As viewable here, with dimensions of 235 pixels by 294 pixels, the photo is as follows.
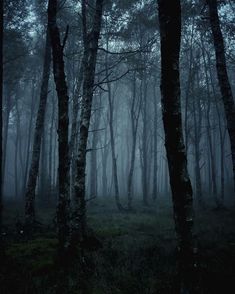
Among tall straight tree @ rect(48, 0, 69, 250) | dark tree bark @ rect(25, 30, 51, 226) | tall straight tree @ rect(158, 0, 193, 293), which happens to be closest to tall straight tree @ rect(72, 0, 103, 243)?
tall straight tree @ rect(48, 0, 69, 250)

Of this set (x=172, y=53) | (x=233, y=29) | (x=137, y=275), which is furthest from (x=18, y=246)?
(x=233, y=29)

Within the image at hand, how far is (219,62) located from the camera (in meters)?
9.56

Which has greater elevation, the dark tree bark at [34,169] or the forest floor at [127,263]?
the dark tree bark at [34,169]

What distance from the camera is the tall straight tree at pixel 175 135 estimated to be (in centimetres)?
317

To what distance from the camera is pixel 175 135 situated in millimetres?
3316

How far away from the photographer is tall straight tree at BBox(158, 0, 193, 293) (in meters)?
3.17

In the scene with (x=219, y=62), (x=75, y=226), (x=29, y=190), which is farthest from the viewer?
(x=29, y=190)

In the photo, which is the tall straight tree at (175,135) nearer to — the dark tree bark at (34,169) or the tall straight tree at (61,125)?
the tall straight tree at (61,125)

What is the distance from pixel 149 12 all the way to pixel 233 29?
6.15m

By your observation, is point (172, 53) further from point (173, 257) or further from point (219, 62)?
point (219, 62)

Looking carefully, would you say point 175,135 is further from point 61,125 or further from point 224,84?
→ point 224,84

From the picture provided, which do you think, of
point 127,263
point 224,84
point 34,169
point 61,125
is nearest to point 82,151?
point 61,125

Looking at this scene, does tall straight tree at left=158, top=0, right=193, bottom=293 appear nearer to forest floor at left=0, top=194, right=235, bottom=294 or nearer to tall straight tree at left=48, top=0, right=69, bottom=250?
forest floor at left=0, top=194, right=235, bottom=294

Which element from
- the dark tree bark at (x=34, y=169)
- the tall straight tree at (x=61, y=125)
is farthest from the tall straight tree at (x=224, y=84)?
the dark tree bark at (x=34, y=169)
